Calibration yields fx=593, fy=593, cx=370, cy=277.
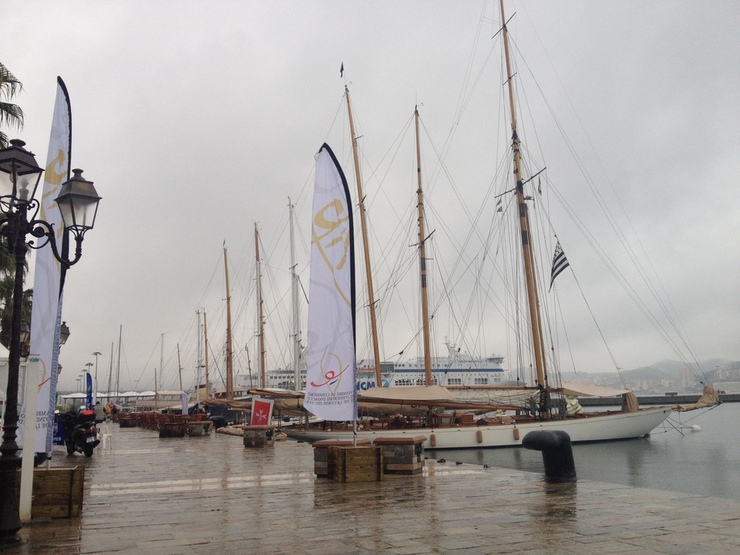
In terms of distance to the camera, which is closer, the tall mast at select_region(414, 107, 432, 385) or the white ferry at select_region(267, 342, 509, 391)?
the tall mast at select_region(414, 107, 432, 385)

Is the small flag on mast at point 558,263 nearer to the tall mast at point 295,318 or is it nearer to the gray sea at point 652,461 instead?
the gray sea at point 652,461

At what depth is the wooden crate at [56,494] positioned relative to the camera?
768 cm

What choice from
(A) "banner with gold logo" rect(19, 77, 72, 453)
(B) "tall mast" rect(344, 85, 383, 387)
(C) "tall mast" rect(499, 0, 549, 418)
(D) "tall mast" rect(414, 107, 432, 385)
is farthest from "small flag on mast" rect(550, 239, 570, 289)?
(A) "banner with gold logo" rect(19, 77, 72, 453)

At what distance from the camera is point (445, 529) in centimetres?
681

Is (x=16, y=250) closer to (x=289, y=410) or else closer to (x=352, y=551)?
(x=352, y=551)

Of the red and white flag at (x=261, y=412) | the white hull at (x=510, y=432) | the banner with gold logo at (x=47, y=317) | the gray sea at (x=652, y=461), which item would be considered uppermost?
the banner with gold logo at (x=47, y=317)

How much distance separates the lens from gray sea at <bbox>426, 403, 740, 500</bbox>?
2012cm

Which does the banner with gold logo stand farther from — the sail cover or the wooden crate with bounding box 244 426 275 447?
the wooden crate with bounding box 244 426 275 447

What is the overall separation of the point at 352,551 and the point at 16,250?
533 cm

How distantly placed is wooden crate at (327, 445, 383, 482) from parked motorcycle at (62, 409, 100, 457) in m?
9.27

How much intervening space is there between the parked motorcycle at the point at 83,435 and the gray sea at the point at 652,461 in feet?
33.1

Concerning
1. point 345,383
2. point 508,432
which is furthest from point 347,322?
point 508,432

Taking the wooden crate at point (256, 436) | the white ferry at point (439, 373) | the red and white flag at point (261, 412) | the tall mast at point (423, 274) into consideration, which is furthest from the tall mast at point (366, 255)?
the white ferry at point (439, 373)

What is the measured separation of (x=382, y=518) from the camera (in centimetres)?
744
